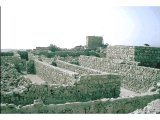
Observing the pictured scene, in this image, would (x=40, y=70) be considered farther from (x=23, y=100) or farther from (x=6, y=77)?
(x=23, y=100)

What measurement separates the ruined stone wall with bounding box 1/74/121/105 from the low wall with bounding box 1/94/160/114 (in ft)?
5.16

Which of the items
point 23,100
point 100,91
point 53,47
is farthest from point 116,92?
point 53,47

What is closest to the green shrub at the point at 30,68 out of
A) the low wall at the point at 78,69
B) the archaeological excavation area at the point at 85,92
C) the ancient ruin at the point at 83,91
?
the low wall at the point at 78,69

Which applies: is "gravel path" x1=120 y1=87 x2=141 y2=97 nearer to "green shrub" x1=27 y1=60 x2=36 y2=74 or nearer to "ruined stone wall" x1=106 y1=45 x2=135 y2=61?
"ruined stone wall" x1=106 y1=45 x2=135 y2=61

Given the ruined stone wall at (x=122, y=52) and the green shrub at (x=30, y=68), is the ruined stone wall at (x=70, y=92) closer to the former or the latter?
the ruined stone wall at (x=122, y=52)

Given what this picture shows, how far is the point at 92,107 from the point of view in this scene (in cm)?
1065

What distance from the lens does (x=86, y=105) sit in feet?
34.5

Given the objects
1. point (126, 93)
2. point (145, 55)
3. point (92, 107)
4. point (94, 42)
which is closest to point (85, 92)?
point (92, 107)

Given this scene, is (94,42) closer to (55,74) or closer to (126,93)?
(55,74)

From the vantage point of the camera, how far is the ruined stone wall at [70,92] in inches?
448

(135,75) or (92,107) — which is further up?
(135,75)

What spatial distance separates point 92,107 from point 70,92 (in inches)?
69.1

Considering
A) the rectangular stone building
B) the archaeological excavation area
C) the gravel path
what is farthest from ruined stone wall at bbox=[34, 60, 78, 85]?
the rectangular stone building

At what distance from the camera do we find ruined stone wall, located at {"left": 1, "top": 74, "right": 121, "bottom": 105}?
37.3 feet
